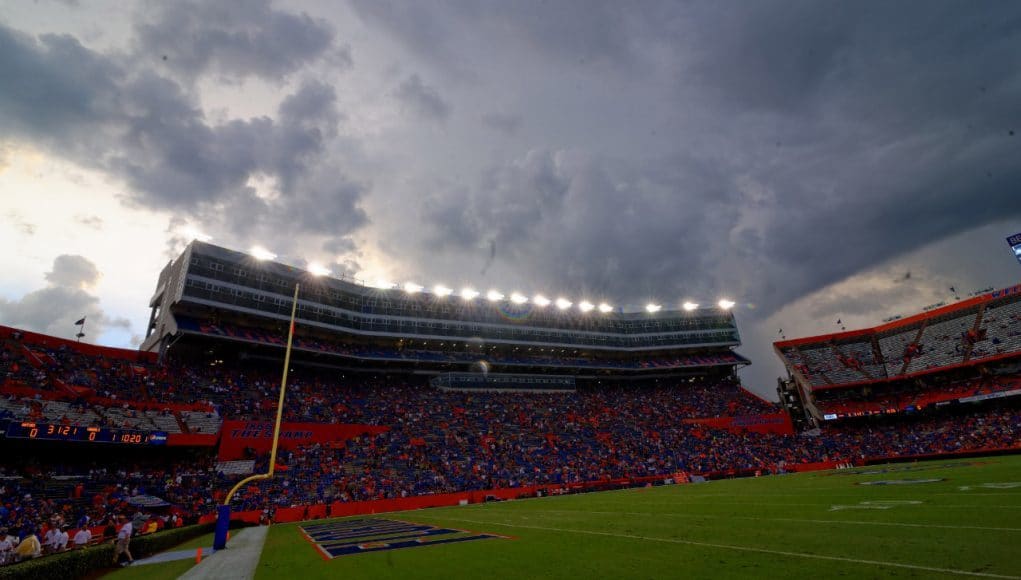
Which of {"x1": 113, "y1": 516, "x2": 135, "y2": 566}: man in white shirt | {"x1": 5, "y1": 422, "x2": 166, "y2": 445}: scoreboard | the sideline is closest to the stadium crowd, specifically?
{"x1": 5, "y1": 422, "x2": 166, "y2": 445}: scoreboard

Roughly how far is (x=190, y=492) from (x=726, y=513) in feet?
100

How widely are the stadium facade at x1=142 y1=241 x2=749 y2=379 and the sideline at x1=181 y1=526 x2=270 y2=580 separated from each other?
88.3 ft

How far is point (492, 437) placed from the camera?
47250 mm

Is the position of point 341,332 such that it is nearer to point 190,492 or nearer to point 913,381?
point 190,492

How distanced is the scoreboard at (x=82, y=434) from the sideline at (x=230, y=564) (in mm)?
17145

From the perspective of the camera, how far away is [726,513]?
46.6ft

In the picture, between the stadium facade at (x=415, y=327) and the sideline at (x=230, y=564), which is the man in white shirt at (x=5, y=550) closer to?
the sideline at (x=230, y=564)

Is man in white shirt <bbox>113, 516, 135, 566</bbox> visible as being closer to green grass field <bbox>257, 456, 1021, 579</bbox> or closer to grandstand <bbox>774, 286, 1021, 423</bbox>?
green grass field <bbox>257, 456, 1021, 579</bbox>

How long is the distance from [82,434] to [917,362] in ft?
243

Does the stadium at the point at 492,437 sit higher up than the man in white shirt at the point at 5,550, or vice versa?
the stadium at the point at 492,437

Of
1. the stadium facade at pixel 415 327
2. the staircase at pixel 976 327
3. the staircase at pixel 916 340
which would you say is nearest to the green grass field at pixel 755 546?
the stadium facade at pixel 415 327

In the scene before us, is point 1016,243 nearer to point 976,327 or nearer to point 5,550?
point 976,327

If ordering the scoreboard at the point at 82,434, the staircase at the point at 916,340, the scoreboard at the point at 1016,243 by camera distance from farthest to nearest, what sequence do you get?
Answer: 1. the staircase at the point at 916,340
2. the scoreboard at the point at 1016,243
3. the scoreboard at the point at 82,434

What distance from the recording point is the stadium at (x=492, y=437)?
10.4 meters
